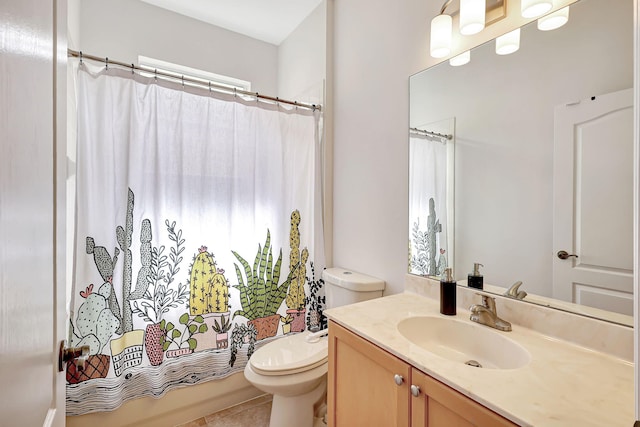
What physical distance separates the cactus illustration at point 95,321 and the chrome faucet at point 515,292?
5.90 feet

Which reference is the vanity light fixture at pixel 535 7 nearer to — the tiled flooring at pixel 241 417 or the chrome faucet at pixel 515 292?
the chrome faucet at pixel 515 292

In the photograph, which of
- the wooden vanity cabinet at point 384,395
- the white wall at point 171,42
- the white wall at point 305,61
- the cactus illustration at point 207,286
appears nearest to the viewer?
the wooden vanity cabinet at point 384,395

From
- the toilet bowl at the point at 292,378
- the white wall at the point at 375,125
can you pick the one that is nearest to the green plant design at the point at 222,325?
the toilet bowl at the point at 292,378

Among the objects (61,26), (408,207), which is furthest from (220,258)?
(61,26)

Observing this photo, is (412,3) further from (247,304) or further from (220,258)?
(247,304)

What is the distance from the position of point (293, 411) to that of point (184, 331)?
0.74 metres

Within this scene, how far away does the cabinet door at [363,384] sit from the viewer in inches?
34.8

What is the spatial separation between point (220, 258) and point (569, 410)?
162 centimetres

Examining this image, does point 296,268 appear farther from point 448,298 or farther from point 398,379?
point 398,379

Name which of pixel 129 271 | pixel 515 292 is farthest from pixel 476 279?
pixel 129 271

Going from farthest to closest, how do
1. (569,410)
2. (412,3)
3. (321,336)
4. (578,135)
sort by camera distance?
1. (321,336)
2. (412,3)
3. (578,135)
4. (569,410)

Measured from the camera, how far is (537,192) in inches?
41.2

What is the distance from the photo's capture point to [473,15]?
1.12 meters

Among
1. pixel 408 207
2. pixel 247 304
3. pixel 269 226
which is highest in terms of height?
pixel 408 207
